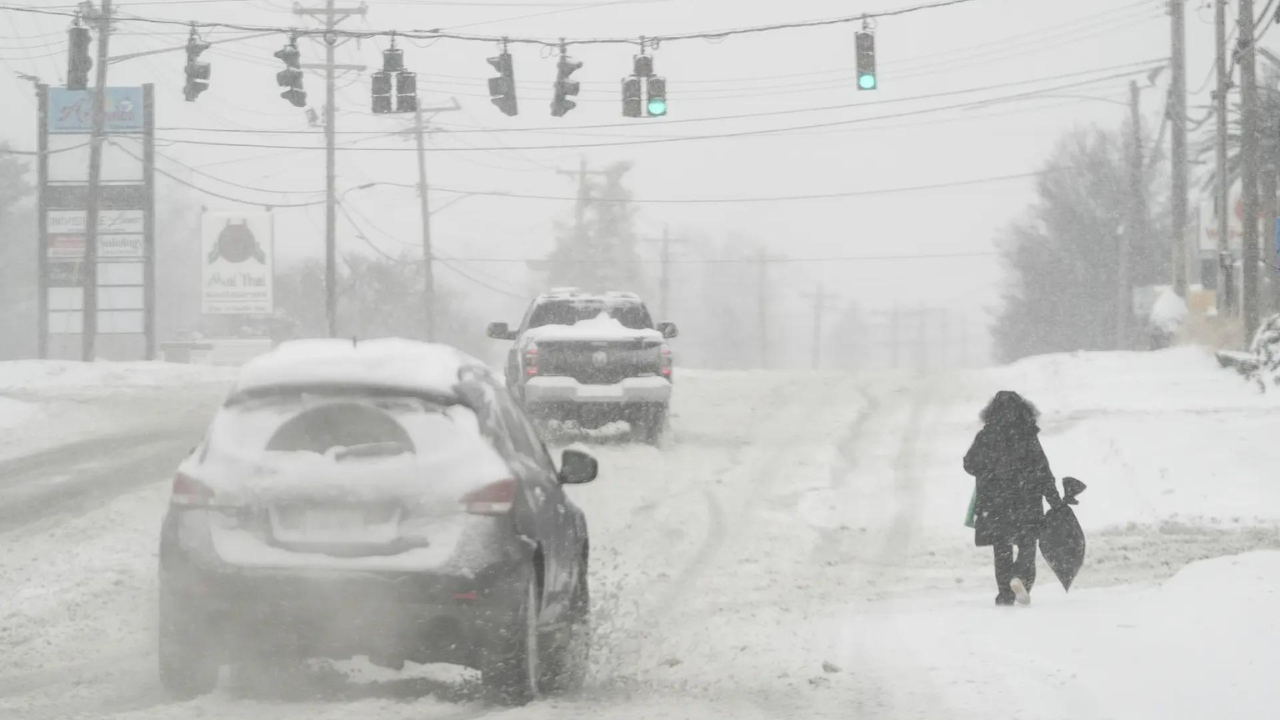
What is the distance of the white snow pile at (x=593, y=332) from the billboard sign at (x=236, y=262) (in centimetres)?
4909

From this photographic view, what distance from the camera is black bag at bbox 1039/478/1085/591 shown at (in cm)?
1048

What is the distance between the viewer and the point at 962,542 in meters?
14.6

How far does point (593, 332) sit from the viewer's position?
779 inches

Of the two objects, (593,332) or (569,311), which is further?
(569,311)

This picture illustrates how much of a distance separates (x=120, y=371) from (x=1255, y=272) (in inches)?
826

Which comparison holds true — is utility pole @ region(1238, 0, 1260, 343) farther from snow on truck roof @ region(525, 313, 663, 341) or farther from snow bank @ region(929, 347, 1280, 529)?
snow on truck roof @ region(525, 313, 663, 341)

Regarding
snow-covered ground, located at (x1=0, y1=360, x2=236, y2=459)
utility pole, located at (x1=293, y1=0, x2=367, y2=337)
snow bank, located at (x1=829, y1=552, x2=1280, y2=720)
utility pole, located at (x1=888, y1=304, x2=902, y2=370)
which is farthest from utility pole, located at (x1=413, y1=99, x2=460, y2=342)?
utility pole, located at (x1=888, y1=304, x2=902, y2=370)

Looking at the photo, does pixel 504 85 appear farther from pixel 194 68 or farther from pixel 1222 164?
pixel 1222 164

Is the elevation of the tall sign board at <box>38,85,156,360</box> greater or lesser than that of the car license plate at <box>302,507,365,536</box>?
greater

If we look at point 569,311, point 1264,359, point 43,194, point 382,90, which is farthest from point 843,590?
point 43,194

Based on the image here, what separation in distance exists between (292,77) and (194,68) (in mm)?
1672

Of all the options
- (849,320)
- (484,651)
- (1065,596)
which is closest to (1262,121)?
(1065,596)

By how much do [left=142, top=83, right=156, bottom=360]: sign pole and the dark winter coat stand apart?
40.2m

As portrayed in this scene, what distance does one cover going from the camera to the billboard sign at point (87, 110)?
53.4 metres
